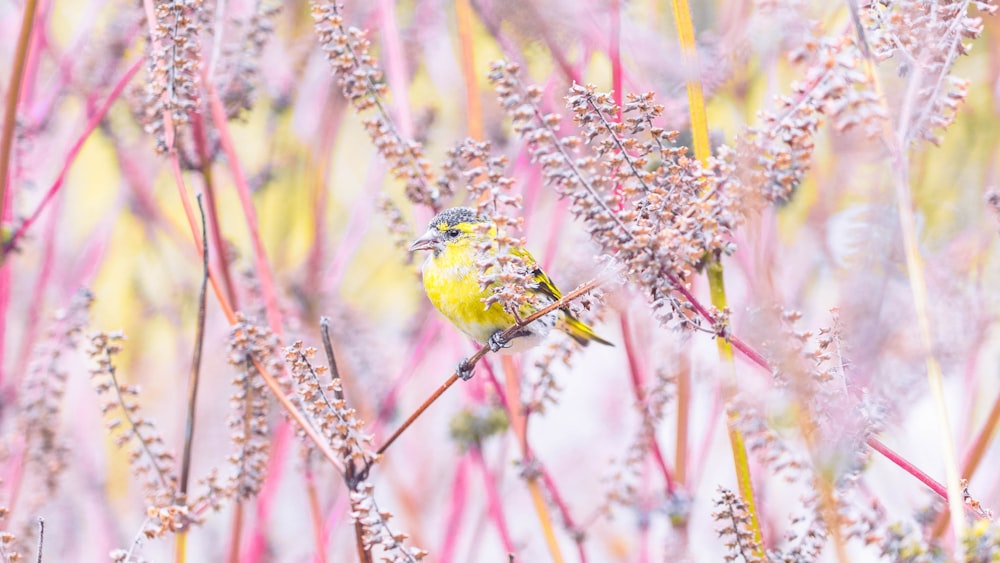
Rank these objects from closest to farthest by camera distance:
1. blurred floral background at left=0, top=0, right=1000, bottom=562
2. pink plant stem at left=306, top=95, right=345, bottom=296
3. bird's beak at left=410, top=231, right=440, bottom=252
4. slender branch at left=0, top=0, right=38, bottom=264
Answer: blurred floral background at left=0, top=0, right=1000, bottom=562 → slender branch at left=0, top=0, right=38, bottom=264 → bird's beak at left=410, top=231, right=440, bottom=252 → pink plant stem at left=306, top=95, right=345, bottom=296

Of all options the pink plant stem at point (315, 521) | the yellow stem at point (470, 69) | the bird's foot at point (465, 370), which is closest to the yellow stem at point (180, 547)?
the pink plant stem at point (315, 521)

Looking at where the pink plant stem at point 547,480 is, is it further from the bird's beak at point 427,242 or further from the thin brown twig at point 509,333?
the bird's beak at point 427,242

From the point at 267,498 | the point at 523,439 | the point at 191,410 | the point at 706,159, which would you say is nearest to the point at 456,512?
the point at 267,498

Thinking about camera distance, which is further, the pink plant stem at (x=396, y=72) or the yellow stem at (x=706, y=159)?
the pink plant stem at (x=396, y=72)

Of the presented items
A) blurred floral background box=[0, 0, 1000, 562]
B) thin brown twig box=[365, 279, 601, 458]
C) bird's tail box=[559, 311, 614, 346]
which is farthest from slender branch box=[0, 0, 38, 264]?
bird's tail box=[559, 311, 614, 346]

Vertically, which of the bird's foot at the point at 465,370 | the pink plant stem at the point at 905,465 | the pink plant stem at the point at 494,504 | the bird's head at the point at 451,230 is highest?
the bird's head at the point at 451,230

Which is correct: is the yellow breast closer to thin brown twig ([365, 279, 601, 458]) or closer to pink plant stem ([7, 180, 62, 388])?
thin brown twig ([365, 279, 601, 458])

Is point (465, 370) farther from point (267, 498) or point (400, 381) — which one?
point (267, 498)
